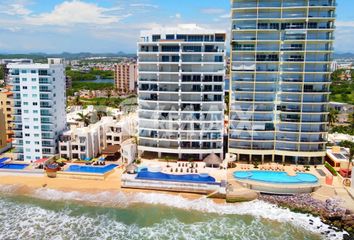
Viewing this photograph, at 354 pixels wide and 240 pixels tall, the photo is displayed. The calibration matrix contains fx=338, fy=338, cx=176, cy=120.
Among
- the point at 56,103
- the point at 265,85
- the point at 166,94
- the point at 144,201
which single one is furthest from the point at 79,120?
the point at 265,85

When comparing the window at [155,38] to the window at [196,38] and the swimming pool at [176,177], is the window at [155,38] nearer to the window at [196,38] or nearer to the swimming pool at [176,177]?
the window at [196,38]

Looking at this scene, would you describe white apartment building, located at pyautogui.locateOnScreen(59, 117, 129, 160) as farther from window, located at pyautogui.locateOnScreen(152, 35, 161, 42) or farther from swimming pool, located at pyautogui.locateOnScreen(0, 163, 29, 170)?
window, located at pyautogui.locateOnScreen(152, 35, 161, 42)

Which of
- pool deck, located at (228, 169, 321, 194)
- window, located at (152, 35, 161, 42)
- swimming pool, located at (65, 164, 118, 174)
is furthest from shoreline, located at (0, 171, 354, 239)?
window, located at (152, 35, 161, 42)

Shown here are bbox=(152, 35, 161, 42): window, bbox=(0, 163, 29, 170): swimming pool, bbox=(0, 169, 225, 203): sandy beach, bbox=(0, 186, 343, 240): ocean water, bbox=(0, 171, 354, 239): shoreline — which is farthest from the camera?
bbox=(152, 35, 161, 42): window

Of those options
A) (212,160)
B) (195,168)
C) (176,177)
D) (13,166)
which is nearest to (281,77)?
(212,160)

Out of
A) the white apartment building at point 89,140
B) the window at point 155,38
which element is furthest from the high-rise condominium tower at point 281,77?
the white apartment building at point 89,140

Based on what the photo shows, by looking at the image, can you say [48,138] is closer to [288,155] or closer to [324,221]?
[288,155]

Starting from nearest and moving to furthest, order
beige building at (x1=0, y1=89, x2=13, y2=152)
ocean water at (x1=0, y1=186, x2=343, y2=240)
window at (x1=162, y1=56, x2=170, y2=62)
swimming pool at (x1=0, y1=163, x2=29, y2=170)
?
ocean water at (x1=0, y1=186, x2=343, y2=240) < swimming pool at (x1=0, y1=163, x2=29, y2=170) < window at (x1=162, y1=56, x2=170, y2=62) < beige building at (x1=0, y1=89, x2=13, y2=152)
